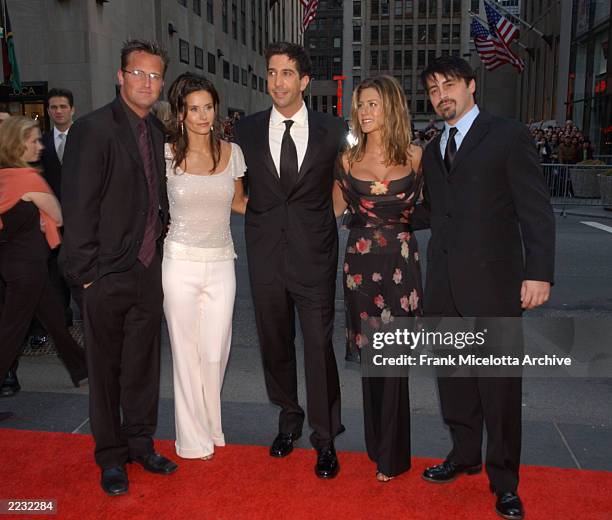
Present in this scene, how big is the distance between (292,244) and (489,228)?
1.19 m

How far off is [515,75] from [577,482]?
62458mm

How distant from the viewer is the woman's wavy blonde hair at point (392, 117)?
11.6 feet

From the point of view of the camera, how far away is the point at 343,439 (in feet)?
14.5

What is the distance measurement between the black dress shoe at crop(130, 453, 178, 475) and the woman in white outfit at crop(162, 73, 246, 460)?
0.15 metres

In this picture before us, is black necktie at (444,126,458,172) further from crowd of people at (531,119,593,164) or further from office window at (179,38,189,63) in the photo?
office window at (179,38,189,63)

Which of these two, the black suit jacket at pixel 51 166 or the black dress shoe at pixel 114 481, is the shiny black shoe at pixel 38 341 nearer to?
the black suit jacket at pixel 51 166

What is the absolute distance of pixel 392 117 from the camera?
11.6 feet

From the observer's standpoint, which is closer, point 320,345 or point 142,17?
point 320,345

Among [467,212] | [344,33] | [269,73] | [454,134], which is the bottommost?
[467,212]

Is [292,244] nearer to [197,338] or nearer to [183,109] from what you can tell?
[197,338]

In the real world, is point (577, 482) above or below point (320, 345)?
below

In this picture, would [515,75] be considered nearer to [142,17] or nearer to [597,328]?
[142,17]

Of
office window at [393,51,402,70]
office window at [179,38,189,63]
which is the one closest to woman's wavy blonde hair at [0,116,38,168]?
office window at [179,38,189,63]

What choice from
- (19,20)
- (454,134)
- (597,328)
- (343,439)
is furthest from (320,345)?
(19,20)
